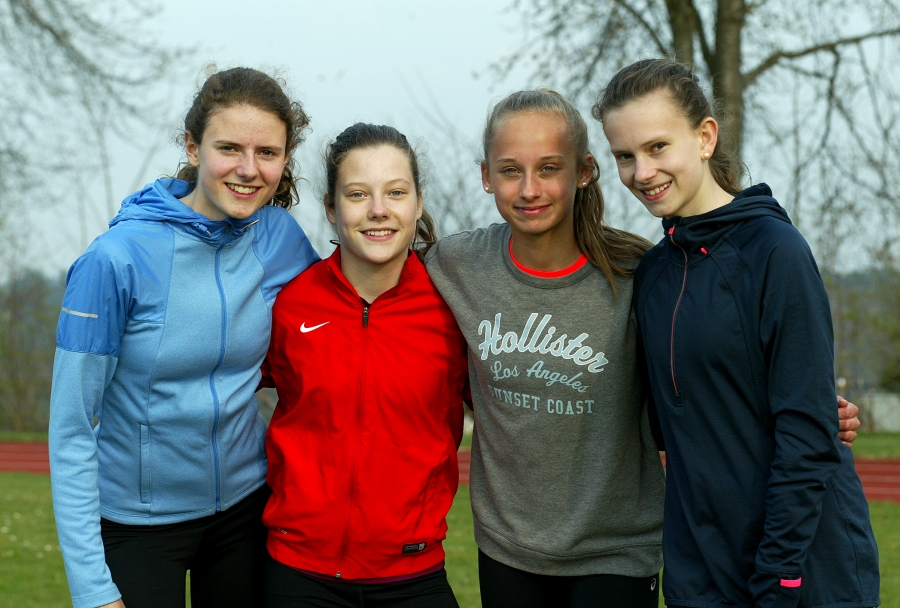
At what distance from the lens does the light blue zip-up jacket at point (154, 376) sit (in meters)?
2.39

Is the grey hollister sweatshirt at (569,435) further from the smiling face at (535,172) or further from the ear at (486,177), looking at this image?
the ear at (486,177)

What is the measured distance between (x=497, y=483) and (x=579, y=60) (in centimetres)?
780

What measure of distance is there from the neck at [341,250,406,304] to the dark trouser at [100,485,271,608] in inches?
28.4

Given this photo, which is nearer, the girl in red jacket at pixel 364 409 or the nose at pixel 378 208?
the girl in red jacket at pixel 364 409

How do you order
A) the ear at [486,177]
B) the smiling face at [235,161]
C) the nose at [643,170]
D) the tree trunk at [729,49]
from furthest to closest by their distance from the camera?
→ the tree trunk at [729,49] → the ear at [486,177] → the smiling face at [235,161] → the nose at [643,170]

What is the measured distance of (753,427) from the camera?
213 cm

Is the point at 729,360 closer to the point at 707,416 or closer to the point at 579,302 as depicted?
the point at 707,416

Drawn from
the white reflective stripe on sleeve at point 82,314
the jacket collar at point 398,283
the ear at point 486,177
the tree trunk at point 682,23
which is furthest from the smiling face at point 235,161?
the tree trunk at point 682,23

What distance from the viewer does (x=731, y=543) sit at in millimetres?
2158

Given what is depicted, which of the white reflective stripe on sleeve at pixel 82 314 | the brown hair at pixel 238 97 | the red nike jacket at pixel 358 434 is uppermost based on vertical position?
the brown hair at pixel 238 97

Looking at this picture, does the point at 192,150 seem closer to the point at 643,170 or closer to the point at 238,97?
the point at 238,97

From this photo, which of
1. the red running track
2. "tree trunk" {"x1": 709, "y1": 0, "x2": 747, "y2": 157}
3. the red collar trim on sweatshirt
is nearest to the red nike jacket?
the red collar trim on sweatshirt

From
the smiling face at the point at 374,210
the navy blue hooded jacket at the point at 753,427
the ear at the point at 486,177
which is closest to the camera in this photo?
the navy blue hooded jacket at the point at 753,427

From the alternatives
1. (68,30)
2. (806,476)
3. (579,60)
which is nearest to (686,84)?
(806,476)
